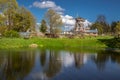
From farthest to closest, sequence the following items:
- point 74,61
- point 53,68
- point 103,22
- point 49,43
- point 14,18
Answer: point 103,22, point 14,18, point 49,43, point 74,61, point 53,68

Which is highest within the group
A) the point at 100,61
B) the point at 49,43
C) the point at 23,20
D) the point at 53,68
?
the point at 23,20

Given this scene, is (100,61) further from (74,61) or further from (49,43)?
(49,43)

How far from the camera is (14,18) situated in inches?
3565

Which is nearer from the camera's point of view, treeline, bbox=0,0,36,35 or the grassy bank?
the grassy bank

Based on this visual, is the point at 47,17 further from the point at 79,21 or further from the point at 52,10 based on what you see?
the point at 79,21

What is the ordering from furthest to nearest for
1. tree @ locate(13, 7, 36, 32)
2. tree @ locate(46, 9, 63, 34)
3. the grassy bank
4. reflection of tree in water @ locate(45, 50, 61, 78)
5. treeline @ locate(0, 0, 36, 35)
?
tree @ locate(46, 9, 63, 34) → tree @ locate(13, 7, 36, 32) → treeline @ locate(0, 0, 36, 35) → the grassy bank → reflection of tree in water @ locate(45, 50, 61, 78)

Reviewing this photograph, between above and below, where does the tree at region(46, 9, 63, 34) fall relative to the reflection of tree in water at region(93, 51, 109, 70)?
above

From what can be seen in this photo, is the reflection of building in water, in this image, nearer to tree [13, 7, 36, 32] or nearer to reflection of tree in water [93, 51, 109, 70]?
reflection of tree in water [93, 51, 109, 70]

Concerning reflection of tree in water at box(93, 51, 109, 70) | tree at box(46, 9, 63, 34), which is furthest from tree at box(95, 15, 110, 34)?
reflection of tree in water at box(93, 51, 109, 70)

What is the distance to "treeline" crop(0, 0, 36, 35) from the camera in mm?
78375

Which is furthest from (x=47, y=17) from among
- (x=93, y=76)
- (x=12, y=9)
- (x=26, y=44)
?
(x=93, y=76)

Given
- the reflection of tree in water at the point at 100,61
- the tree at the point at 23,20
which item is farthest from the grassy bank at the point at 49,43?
the reflection of tree in water at the point at 100,61

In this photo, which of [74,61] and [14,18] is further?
[14,18]

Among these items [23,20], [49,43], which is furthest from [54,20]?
[49,43]
